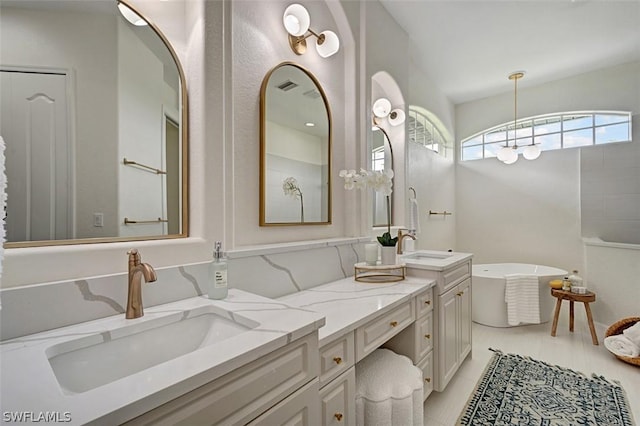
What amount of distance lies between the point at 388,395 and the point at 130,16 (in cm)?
188

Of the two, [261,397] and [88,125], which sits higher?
A: [88,125]

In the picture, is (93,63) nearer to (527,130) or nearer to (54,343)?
(54,343)

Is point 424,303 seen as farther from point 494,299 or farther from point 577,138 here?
point 577,138

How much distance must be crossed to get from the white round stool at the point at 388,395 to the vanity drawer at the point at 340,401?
125 mm

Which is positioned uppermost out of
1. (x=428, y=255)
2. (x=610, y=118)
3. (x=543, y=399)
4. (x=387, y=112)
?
(x=610, y=118)

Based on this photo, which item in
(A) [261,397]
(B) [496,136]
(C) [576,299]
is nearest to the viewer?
(A) [261,397]

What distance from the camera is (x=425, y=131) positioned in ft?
12.2

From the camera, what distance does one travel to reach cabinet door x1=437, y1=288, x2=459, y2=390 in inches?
74.7

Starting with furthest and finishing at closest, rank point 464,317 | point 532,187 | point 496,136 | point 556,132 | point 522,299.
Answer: point 496,136, point 532,187, point 556,132, point 522,299, point 464,317

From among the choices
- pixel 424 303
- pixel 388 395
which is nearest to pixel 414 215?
pixel 424 303

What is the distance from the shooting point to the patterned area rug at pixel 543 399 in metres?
1.79

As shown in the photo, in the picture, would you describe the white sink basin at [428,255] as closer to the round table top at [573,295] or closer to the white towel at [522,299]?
the white towel at [522,299]

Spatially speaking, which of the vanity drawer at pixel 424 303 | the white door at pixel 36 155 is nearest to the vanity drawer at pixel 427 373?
the vanity drawer at pixel 424 303

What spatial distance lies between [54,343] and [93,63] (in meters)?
0.91
